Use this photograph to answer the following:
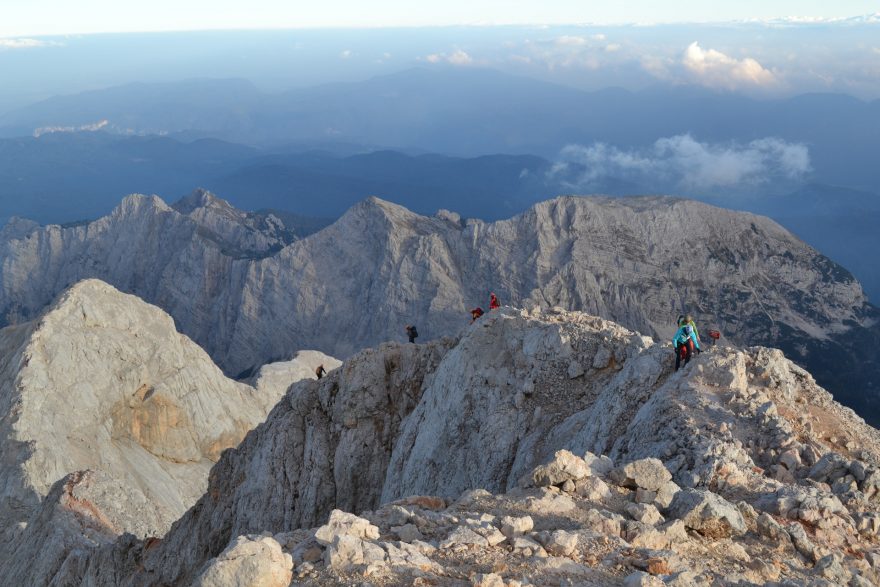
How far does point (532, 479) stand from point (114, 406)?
53.6 metres

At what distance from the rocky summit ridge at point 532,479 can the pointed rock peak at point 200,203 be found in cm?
11733

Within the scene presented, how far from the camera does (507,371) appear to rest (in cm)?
2372

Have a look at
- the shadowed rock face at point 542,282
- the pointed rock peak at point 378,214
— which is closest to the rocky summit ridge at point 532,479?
the shadowed rock face at point 542,282

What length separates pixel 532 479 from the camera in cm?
1333

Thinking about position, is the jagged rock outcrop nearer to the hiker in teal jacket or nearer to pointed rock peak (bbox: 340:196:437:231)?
the hiker in teal jacket

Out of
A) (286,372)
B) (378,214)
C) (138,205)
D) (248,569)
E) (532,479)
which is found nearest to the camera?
(248,569)

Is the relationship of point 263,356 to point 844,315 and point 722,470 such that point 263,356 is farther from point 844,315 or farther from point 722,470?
point 722,470

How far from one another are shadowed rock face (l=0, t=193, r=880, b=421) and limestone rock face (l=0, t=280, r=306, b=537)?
3567cm

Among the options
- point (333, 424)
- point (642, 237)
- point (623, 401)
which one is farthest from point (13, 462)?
point (642, 237)

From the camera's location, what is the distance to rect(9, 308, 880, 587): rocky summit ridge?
1051cm

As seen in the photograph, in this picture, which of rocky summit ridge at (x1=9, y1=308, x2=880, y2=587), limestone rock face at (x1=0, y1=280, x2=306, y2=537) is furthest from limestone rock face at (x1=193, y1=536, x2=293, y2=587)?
limestone rock face at (x1=0, y1=280, x2=306, y2=537)

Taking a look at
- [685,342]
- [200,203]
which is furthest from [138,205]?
[685,342]

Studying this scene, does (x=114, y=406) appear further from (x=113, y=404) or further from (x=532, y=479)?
(x=532, y=479)

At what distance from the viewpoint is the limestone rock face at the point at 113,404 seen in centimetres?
4853
